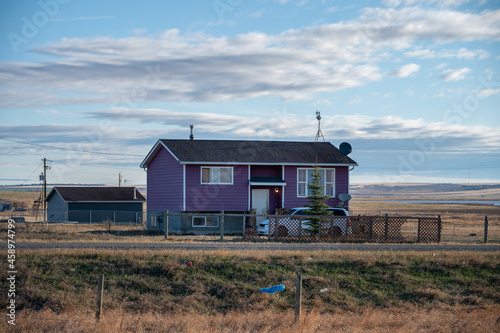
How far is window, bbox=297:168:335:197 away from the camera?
3588 centimetres

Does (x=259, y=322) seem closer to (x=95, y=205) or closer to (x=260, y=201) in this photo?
(x=260, y=201)

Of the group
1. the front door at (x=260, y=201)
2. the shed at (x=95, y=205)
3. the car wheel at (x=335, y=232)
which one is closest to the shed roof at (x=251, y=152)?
the front door at (x=260, y=201)

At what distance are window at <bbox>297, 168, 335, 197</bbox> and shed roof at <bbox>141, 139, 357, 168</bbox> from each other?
709 millimetres

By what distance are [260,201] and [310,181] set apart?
3.50 meters

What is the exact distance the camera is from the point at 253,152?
120 ft

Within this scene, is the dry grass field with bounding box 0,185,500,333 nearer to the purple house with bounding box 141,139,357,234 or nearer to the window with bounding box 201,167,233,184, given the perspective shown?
the purple house with bounding box 141,139,357,234

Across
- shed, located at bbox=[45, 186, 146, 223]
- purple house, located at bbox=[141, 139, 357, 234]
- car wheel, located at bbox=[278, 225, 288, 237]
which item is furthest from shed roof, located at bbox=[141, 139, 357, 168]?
shed, located at bbox=[45, 186, 146, 223]

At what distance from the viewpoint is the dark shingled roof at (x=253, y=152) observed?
3497 cm

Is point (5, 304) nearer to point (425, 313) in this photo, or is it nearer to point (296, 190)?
point (425, 313)

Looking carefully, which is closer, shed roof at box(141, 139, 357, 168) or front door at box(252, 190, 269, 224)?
shed roof at box(141, 139, 357, 168)

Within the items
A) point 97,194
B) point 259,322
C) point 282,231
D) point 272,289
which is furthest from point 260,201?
point 97,194

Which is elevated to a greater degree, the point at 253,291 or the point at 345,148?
the point at 345,148

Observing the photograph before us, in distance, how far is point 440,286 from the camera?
17.6 metres

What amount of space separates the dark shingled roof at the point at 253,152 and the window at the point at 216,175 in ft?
2.22
